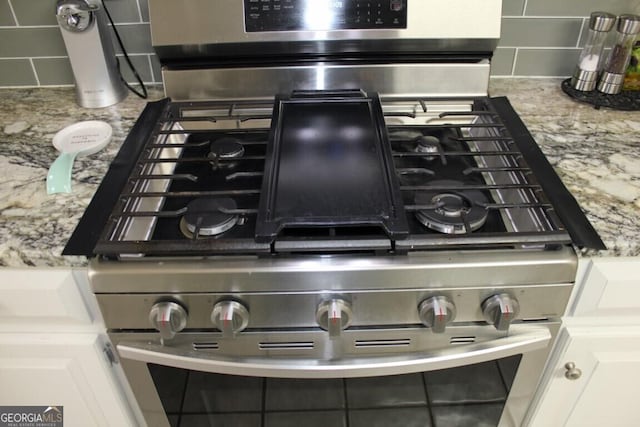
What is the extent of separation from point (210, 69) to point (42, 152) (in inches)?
14.8

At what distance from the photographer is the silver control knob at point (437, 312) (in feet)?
2.49

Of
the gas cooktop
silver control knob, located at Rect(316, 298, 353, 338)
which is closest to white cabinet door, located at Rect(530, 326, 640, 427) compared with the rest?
the gas cooktop

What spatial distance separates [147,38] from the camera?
1246 mm

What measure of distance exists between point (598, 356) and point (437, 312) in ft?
1.22

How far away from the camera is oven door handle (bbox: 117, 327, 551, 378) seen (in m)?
0.81

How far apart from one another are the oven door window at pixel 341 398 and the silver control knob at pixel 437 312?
0.46 feet

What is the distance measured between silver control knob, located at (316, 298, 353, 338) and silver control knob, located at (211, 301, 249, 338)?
0.36ft

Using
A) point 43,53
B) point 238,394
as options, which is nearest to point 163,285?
point 238,394

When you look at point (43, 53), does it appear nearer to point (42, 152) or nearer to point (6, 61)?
point (6, 61)

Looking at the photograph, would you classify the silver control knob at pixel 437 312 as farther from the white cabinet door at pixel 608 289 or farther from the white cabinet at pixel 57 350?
the white cabinet at pixel 57 350

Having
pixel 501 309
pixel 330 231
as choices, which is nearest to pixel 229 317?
pixel 330 231

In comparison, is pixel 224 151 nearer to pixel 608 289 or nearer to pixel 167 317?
pixel 167 317

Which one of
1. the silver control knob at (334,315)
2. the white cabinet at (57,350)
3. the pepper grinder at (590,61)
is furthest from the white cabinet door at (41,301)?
the pepper grinder at (590,61)

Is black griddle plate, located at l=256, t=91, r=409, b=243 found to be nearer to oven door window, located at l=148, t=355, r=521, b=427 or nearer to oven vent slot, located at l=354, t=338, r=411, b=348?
oven vent slot, located at l=354, t=338, r=411, b=348
